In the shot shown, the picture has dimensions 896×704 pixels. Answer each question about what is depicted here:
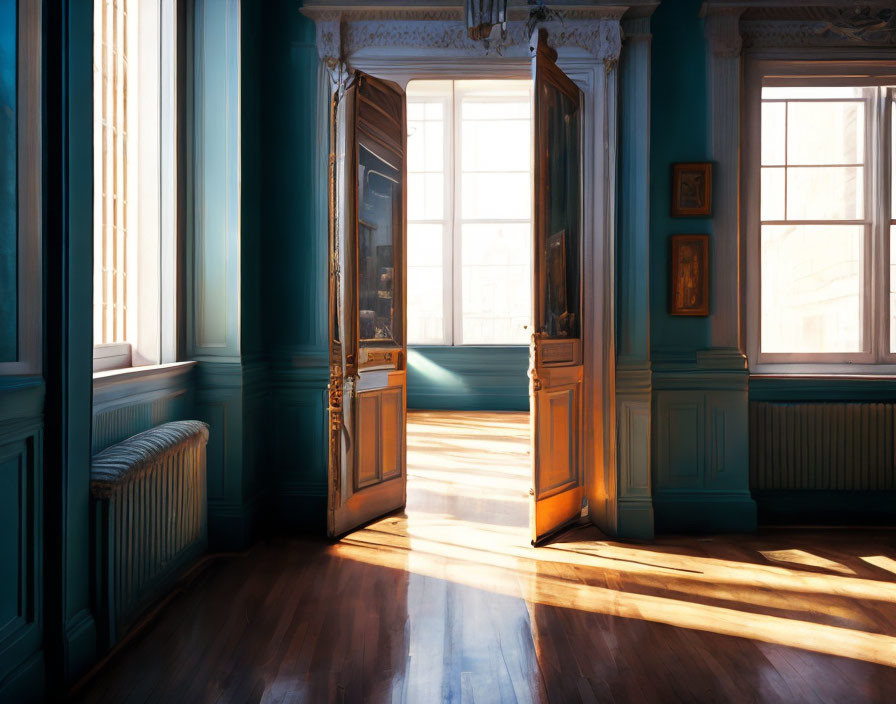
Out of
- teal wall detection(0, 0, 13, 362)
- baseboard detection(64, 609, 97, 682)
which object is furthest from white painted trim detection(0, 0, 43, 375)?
baseboard detection(64, 609, 97, 682)

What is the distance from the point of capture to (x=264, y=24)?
12.6ft

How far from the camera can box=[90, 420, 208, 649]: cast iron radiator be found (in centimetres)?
234

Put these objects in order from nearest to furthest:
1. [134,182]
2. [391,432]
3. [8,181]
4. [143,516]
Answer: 1. [8,181]
2. [143,516]
3. [134,182]
4. [391,432]

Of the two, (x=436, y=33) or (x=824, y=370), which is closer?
(x=436, y=33)

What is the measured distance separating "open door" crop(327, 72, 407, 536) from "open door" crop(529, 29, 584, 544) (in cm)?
92

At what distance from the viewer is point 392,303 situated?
163 inches

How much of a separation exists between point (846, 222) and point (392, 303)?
9.41ft

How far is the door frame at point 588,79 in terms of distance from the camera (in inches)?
150

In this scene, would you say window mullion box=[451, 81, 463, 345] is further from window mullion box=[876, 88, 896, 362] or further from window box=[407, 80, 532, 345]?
window mullion box=[876, 88, 896, 362]

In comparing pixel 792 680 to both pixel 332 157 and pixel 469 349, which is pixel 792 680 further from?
pixel 469 349

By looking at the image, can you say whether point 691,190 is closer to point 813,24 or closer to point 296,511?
point 813,24

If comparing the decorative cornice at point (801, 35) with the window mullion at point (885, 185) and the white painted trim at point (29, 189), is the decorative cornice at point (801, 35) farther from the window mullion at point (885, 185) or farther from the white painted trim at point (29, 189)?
the white painted trim at point (29, 189)

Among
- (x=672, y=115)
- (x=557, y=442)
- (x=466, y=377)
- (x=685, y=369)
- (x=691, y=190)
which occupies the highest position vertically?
(x=672, y=115)

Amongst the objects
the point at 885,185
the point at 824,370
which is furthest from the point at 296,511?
the point at 885,185
